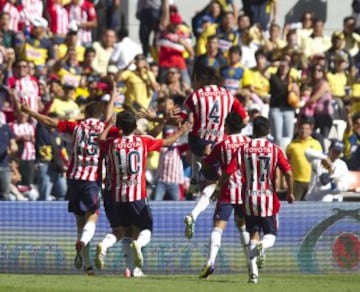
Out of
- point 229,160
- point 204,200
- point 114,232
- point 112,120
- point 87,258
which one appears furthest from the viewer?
point 87,258

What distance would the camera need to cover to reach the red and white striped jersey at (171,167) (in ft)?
84.0

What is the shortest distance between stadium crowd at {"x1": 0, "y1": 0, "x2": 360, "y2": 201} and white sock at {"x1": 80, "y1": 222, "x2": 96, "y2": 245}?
439 cm

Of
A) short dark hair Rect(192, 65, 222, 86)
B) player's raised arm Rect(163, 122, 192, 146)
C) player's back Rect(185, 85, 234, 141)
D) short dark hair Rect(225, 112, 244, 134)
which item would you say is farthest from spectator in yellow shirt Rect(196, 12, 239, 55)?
short dark hair Rect(225, 112, 244, 134)

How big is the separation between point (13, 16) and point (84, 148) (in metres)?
9.41

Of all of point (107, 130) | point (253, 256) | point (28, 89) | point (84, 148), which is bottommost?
point (253, 256)

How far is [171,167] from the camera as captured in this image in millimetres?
25672

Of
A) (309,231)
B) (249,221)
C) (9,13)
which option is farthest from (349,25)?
(249,221)

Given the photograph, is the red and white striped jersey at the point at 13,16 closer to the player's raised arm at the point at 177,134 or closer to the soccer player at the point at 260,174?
the player's raised arm at the point at 177,134

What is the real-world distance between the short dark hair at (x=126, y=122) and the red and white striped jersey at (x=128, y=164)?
0.32ft

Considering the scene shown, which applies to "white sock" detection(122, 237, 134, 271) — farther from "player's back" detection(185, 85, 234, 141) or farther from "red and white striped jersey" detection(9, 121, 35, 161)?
"red and white striped jersey" detection(9, 121, 35, 161)

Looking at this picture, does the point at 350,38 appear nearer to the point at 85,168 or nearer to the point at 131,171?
the point at 85,168

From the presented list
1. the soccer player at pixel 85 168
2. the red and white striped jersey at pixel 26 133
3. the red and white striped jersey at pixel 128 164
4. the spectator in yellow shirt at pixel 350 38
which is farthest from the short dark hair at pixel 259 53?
the red and white striped jersey at pixel 128 164

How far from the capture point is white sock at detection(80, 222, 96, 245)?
20312mm

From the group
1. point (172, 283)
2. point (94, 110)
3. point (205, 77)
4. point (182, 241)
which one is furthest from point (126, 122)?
point (182, 241)
